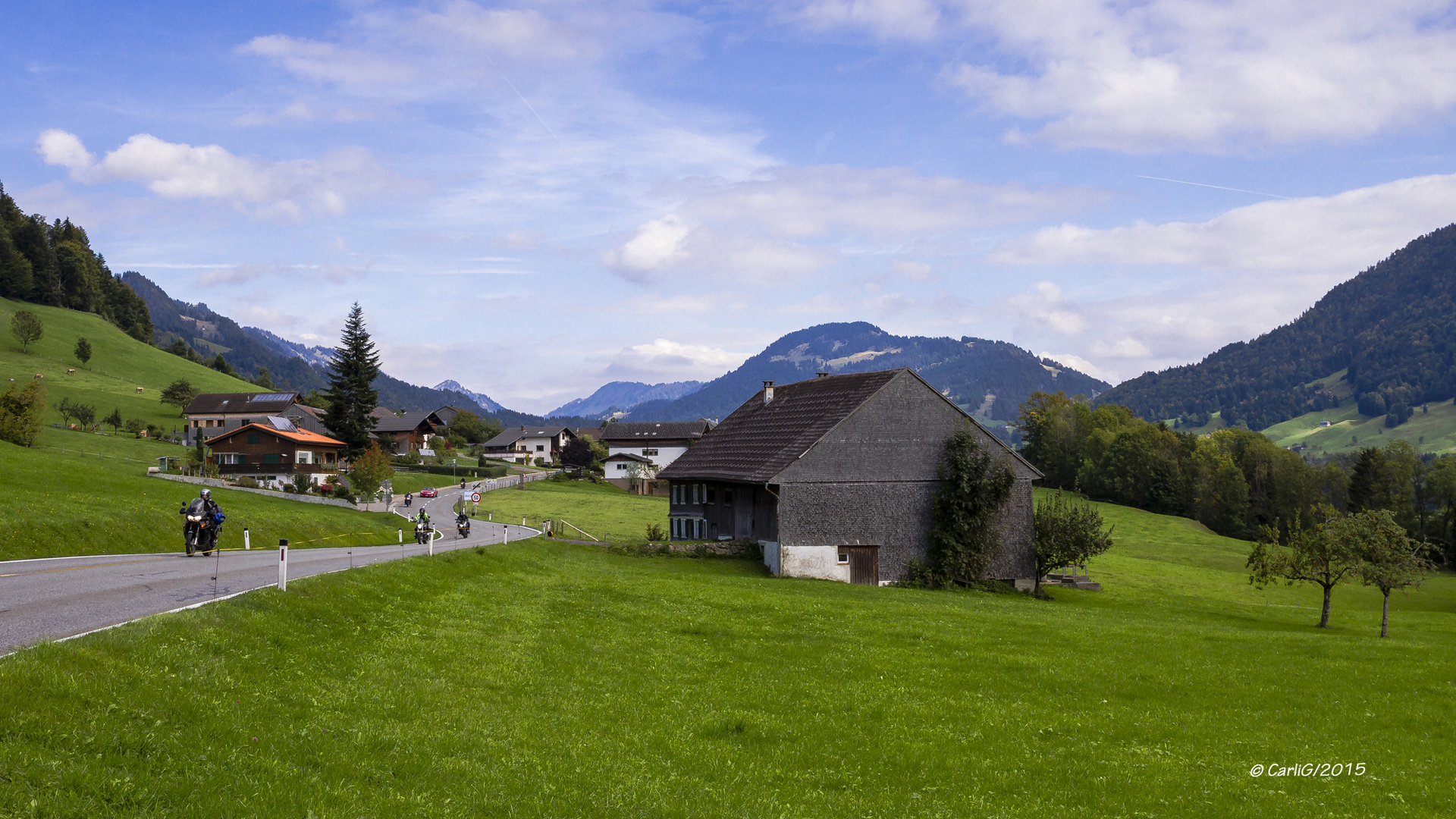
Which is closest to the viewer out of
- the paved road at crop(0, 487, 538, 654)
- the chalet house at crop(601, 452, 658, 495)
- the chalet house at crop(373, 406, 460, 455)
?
the paved road at crop(0, 487, 538, 654)

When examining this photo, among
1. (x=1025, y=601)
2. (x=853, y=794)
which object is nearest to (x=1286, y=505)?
(x=1025, y=601)

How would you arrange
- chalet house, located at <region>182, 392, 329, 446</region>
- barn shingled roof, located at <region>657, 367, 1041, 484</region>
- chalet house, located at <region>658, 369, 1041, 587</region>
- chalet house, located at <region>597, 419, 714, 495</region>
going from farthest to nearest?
chalet house, located at <region>597, 419, 714, 495</region> < chalet house, located at <region>182, 392, 329, 446</region> < barn shingled roof, located at <region>657, 367, 1041, 484</region> < chalet house, located at <region>658, 369, 1041, 587</region>

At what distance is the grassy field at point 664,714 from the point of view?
843 cm

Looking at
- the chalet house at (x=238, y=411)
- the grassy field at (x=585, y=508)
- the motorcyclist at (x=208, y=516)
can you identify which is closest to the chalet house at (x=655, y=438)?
the grassy field at (x=585, y=508)

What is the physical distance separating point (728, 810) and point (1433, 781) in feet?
36.5

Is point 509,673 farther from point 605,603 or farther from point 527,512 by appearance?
point 527,512

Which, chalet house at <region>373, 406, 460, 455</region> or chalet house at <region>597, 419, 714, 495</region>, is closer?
chalet house at <region>597, 419, 714, 495</region>

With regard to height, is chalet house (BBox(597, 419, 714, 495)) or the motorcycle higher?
chalet house (BBox(597, 419, 714, 495))

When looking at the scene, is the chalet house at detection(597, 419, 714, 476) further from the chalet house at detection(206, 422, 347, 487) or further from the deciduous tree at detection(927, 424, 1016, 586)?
the deciduous tree at detection(927, 424, 1016, 586)

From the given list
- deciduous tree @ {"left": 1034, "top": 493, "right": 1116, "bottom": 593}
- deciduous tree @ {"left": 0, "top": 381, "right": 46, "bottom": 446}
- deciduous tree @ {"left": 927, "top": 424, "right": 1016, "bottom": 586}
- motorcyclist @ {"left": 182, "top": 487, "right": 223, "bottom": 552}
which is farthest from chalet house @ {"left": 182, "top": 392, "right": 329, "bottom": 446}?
deciduous tree @ {"left": 1034, "top": 493, "right": 1116, "bottom": 593}

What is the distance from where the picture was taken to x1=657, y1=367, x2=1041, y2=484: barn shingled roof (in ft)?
150

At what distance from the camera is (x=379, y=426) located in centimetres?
Answer: 15562

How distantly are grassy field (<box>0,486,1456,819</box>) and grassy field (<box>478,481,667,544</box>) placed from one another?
3843 cm

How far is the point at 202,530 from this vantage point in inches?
1039
